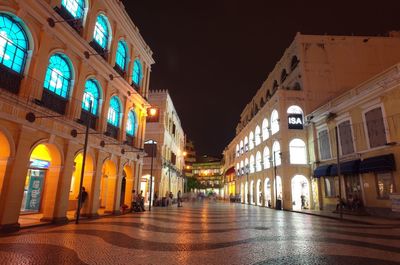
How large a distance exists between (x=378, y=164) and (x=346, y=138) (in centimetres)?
461

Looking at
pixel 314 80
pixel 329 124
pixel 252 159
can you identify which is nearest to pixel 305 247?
pixel 329 124

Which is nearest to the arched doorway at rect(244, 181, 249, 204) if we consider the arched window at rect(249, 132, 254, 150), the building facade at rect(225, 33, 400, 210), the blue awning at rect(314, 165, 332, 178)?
the arched window at rect(249, 132, 254, 150)

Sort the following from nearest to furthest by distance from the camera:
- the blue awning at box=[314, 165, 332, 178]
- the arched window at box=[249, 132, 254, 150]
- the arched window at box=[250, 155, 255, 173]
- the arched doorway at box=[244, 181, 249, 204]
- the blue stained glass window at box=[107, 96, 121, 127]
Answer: the blue stained glass window at box=[107, 96, 121, 127] < the blue awning at box=[314, 165, 332, 178] < the arched window at box=[250, 155, 255, 173] < the arched window at box=[249, 132, 254, 150] < the arched doorway at box=[244, 181, 249, 204]

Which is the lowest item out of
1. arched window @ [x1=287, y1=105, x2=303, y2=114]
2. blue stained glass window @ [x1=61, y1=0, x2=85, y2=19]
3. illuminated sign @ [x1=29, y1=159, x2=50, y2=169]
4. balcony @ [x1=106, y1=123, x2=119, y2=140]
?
illuminated sign @ [x1=29, y1=159, x2=50, y2=169]

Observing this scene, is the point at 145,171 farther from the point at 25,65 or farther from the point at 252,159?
the point at 25,65

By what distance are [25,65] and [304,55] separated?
28015 millimetres

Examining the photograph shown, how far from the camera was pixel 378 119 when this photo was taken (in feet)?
60.3

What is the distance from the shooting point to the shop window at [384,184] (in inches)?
677

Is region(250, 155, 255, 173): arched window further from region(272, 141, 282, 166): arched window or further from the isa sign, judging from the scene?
the isa sign

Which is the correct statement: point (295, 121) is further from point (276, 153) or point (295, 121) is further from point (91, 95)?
point (91, 95)

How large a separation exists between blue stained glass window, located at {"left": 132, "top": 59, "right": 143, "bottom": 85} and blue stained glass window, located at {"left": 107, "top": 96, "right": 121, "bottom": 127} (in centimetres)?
393

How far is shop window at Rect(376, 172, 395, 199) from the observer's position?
17.2 meters

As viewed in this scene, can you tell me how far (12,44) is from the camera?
10.4 m

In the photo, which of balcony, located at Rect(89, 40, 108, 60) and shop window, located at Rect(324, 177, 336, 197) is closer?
balcony, located at Rect(89, 40, 108, 60)
